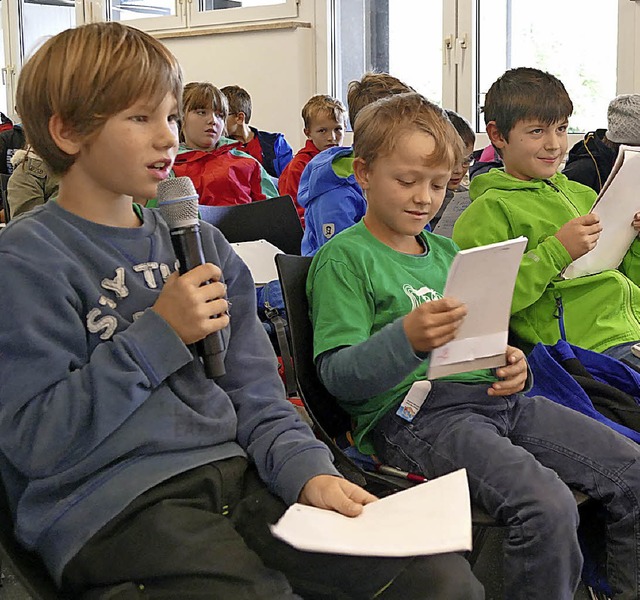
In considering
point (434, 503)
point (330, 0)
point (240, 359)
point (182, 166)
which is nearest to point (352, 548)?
point (434, 503)

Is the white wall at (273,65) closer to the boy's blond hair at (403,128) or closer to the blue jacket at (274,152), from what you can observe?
the blue jacket at (274,152)

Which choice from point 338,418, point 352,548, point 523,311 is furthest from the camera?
point 523,311

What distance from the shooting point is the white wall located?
16.3ft

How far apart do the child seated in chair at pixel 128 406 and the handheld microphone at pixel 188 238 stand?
2 centimetres

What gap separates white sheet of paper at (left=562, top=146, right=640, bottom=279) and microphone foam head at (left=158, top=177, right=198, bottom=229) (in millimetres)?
1103

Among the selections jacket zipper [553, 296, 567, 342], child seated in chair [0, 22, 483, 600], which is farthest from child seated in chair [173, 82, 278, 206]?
child seated in chair [0, 22, 483, 600]

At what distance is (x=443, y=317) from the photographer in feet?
3.96

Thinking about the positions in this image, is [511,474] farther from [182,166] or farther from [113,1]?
[113,1]

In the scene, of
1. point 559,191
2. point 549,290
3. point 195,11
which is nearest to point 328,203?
point 559,191

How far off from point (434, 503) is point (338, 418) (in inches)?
21.9

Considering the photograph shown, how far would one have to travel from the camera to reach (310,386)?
4.83 ft

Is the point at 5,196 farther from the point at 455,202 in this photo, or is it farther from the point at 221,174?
the point at 455,202

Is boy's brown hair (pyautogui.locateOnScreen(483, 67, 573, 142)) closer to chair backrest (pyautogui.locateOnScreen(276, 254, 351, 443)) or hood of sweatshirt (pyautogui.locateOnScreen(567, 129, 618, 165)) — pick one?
hood of sweatshirt (pyautogui.locateOnScreen(567, 129, 618, 165))

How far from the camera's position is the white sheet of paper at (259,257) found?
6.91 ft
